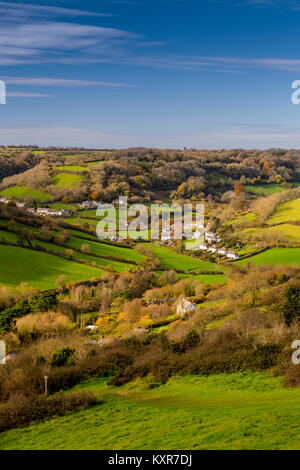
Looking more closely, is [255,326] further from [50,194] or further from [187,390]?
[50,194]

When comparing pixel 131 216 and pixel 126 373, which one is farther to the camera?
pixel 131 216

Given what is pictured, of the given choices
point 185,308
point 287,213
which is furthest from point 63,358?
point 287,213

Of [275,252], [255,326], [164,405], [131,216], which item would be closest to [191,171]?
[131,216]

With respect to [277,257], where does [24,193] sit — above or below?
above

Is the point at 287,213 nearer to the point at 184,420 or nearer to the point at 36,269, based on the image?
the point at 36,269

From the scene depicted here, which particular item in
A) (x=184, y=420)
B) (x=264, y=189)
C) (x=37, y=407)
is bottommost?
(x=37, y=407)

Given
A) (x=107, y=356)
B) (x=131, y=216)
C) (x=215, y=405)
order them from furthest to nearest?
(x=131, y=216)
(x=107, y=356)
(x=215, y=405)

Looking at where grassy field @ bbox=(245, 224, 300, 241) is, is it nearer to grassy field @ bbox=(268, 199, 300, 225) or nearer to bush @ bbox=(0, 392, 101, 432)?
grassy field @ bbox=(268, 199, 300, 225)

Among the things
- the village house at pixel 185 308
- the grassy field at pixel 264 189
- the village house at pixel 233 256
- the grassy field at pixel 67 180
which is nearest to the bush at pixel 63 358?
the village house at pixel 185 308
